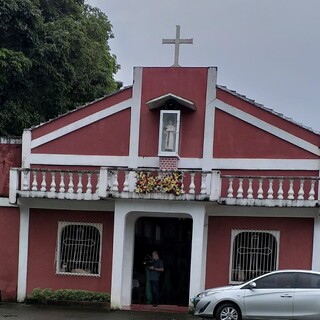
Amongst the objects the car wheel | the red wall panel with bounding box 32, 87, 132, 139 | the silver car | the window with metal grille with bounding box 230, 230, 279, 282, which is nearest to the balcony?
the window with metal grille with bounding box 230, 230, 279, 282

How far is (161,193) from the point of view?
1602cm

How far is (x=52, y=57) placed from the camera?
2245 centimetres

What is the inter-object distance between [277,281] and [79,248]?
646 centimetres

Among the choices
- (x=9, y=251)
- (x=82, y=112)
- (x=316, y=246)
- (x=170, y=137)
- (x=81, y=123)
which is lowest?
(x=9, y=251)

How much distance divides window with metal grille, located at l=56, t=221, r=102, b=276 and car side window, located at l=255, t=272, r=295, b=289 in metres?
5.51

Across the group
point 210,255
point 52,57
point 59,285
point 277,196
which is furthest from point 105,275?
point 52,57

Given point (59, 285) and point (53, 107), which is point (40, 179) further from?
point (53, 107)

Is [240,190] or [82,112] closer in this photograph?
[240,190]

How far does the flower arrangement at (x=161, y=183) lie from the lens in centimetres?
1596

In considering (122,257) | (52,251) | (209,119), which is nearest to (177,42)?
(209,119)

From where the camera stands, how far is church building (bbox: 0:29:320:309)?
16188mm

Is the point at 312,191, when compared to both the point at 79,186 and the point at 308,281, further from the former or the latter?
the point at 79,186

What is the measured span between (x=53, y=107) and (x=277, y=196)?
38.1ft

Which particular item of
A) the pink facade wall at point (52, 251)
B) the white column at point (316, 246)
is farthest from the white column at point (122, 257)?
the white column at point (316, 246)
